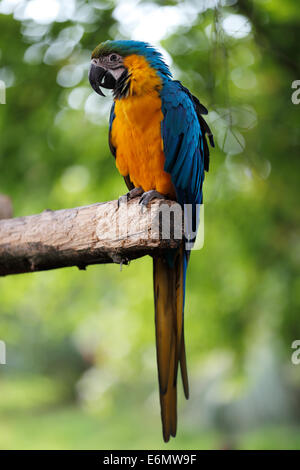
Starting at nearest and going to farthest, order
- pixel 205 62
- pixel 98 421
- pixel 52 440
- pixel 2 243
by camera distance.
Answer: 1. pixel 2 243
2. pixel 205 62
3. pixel 52 440
4. pixel 98 421

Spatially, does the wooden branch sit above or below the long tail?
above

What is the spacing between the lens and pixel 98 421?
267 inches

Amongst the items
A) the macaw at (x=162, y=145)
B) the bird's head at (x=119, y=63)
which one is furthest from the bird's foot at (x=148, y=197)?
the bird's head at (x=119, y=63)

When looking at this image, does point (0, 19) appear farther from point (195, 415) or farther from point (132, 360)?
point (195, 415)

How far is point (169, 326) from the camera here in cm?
124

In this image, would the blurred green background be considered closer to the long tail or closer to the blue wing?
the blue wing

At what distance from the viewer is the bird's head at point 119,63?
3.74 ft

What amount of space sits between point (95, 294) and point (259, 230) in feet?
4.49

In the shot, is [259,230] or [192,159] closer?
[192,159]

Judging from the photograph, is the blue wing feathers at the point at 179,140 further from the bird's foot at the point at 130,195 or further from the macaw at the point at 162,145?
the bird's foot at the point at 130,195

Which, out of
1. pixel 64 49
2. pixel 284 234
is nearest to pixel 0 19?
pixel 64 49

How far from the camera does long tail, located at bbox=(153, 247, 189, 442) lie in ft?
3.88

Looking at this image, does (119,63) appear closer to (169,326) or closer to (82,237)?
(82,237)

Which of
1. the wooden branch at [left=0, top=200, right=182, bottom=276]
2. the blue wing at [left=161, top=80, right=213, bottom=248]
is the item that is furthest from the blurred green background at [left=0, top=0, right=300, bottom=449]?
the wooden branch at [left=0, top=200, right=182, bottom=276]
